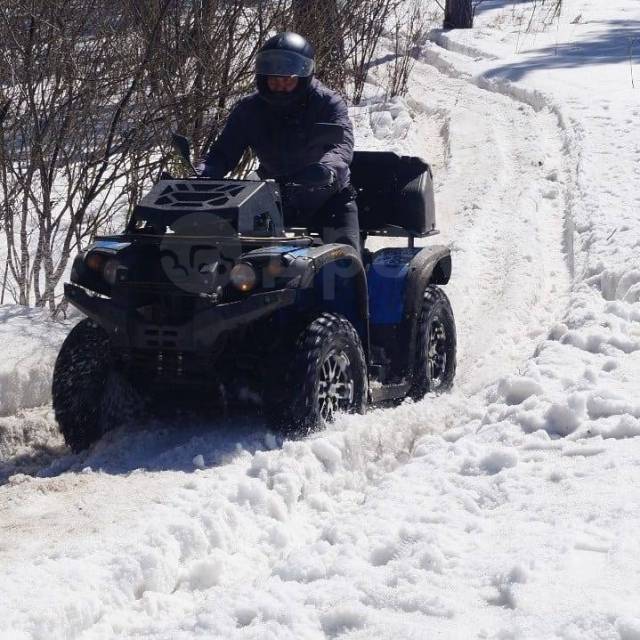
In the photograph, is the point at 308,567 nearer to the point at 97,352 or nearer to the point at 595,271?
the point at 97,352

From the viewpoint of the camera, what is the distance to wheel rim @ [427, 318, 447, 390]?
21.6 feet

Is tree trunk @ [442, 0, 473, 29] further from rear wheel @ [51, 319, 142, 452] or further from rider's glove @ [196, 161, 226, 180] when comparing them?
rear wheel @ [51, 319, 142, 452]

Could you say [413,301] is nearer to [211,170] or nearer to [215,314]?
[211,170]

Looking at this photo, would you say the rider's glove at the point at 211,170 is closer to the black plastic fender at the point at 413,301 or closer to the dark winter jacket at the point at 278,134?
the dark winter jacket at the point at 278,134

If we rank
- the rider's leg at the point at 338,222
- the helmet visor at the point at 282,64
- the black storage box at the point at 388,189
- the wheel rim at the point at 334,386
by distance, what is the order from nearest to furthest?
the wheel rim at the point at 334,386 → the helmet visor at the point at 282,64 → the rider's leg at the point at 338,222 → the black storage box at the point at 388,189

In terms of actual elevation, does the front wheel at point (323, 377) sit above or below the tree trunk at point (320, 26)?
below

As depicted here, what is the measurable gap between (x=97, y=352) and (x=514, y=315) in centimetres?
353

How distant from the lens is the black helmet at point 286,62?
19.2ft

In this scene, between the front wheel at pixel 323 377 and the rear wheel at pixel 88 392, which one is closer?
the front wheel at pixel 323 377

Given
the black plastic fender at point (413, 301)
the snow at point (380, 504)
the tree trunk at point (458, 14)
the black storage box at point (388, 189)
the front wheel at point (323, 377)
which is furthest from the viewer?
the tree trunk at point (458, 14)

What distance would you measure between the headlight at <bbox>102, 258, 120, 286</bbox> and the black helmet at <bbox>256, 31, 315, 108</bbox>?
1391 mm

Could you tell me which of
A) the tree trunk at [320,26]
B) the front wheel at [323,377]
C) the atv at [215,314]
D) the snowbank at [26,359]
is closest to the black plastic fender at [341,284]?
the atv at [215,314]

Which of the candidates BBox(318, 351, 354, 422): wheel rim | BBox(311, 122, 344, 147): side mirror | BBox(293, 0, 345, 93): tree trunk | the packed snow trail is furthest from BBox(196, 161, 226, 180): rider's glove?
BBox(293, 0, 345, 93): tree trunk

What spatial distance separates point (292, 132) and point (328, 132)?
0.62 m
